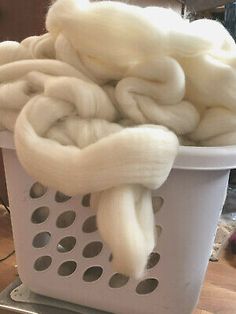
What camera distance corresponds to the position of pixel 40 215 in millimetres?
598

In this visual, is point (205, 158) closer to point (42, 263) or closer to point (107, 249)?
point (107, 249)

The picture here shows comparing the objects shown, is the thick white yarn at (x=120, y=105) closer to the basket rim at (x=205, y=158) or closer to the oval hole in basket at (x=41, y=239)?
the basket rim at (x=205, y=158)

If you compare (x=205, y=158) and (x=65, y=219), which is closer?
(x=205, y=158)

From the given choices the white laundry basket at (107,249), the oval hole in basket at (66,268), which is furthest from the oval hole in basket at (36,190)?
the oval hole in basket at (66,268)

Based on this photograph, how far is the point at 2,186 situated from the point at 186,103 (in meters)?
0.72

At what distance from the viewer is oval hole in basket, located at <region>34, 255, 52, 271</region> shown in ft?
2.02

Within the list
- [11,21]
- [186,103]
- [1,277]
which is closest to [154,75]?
[186,103]

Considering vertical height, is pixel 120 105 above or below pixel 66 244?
above

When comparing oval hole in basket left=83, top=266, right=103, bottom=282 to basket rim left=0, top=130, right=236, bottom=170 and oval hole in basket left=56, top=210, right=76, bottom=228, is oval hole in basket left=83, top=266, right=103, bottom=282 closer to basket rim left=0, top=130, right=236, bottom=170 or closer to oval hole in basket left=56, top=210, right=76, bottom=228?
oval hole in basket left=56, top=210, right=76, bottom=228

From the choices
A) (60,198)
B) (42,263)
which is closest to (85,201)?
(60,198)

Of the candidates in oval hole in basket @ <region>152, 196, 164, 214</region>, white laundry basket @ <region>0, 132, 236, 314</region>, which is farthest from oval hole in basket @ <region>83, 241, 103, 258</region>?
oval hole in basket @ <region>152, 196, 164, 214</region>

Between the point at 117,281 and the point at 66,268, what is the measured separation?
8cm

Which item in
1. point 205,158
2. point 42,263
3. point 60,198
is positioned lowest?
point 42,263

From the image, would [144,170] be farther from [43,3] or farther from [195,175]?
[43,3]
